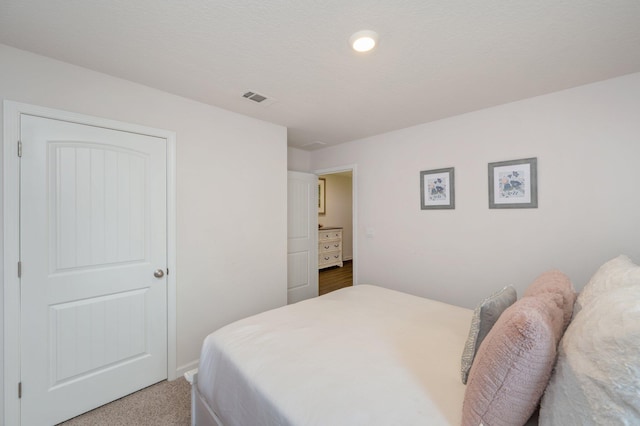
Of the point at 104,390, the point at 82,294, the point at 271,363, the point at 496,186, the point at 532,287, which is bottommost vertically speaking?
the point at 104,390

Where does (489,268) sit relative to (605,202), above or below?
below

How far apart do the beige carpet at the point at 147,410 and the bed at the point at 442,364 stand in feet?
1.09

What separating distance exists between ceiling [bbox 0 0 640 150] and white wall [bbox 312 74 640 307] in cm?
27

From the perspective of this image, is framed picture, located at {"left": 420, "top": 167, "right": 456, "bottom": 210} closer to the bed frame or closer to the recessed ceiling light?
the recessed ceiling light

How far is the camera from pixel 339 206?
696 cm

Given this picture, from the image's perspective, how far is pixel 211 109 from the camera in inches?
96.7

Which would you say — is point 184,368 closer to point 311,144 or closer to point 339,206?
point 311,144

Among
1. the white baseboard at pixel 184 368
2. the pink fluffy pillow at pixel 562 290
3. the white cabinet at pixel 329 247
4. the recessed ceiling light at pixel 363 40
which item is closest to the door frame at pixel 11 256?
the white baseboard at pixel 184 368

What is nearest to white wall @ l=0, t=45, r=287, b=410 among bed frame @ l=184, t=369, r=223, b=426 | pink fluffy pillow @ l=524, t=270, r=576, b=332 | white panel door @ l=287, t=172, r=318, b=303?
white panel door @ l=287, t=172, r=318, b=303

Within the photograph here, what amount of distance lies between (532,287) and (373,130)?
7.68 ft

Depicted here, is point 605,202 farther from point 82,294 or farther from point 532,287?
point 82,294

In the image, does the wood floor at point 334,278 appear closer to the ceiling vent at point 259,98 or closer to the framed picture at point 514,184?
the framed picture at point 514,184


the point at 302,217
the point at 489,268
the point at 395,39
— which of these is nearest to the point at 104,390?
the point at 302,217

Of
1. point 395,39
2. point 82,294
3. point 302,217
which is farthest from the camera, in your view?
point 302,217
